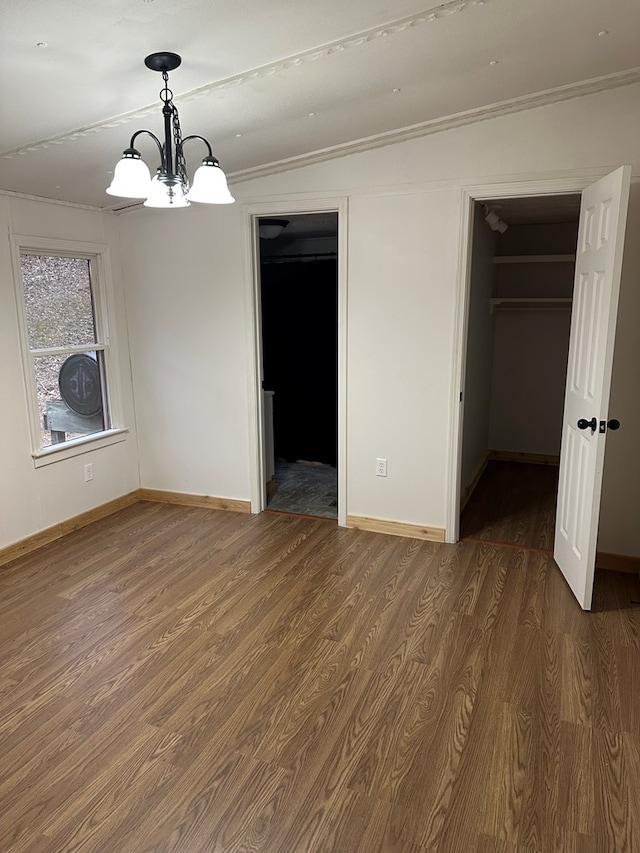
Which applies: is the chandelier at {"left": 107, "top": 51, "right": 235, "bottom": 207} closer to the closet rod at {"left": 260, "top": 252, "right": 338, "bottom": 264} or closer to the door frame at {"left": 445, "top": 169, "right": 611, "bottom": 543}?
the door frame at {"left": 445, "top": 169, "right": 611, "bottom": 543}

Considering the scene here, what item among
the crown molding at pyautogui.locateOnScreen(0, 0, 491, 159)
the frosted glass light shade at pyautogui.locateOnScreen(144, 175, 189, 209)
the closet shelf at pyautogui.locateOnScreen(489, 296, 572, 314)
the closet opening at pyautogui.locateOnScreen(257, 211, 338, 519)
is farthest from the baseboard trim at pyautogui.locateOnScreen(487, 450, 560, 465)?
the frosted glass light shade at pyautogui.locateOnScreen(144, 175, 189, 209)

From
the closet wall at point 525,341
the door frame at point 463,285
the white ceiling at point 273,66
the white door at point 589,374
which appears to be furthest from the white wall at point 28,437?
the white door at point 589,374

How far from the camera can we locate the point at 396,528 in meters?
3.93

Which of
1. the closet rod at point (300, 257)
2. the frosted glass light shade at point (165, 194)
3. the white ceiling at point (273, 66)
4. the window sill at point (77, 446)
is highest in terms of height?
the white ceiling at point (273, 66)

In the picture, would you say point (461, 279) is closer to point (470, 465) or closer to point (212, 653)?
point (470, 465)

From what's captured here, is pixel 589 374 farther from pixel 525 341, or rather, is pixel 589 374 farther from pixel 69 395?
pixel 69 395

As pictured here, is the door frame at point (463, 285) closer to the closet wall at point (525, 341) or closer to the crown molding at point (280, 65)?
the closet wall at point (525, 341)

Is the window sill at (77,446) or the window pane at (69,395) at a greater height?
the window pane at (69,395)

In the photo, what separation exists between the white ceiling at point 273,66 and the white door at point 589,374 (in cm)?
65

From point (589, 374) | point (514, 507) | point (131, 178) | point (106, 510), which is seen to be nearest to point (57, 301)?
point (106, 510)

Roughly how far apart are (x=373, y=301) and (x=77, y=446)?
224 centimetres

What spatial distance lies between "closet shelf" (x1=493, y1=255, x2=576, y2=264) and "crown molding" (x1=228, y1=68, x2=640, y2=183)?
79.9 inches

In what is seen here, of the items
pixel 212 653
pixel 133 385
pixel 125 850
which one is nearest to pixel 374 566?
pixel 212 653

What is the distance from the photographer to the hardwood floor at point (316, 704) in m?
1.78
